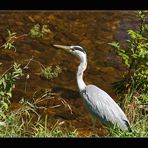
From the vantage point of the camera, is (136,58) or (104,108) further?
(136,58)

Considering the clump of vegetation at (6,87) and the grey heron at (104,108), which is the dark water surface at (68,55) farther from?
the clump of vegetation at (6,87)

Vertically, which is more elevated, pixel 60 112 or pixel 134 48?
pixel 134 48

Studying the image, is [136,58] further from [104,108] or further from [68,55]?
[68,55]

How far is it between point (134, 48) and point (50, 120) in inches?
64.6

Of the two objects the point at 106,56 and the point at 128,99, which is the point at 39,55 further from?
the point at 128,99

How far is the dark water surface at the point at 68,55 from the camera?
9.53 metres

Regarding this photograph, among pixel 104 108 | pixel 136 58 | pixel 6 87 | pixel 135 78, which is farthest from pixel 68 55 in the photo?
pixel 6 87

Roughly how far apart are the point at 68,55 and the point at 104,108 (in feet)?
10.0

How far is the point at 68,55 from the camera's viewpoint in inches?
414

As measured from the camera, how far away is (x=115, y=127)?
23.3ft

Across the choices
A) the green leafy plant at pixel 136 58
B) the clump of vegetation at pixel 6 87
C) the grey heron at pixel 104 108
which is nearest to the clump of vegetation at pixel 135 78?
the green leafy plant at pixel 136 58

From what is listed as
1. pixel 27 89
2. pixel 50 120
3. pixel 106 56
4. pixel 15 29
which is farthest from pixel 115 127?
pixel 15 29

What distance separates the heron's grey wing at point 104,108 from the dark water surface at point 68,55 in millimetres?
879

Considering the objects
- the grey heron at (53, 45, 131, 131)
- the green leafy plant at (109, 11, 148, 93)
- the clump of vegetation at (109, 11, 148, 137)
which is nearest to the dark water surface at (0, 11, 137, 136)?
the clump of vegetation at (109, 11, 148, 137)
